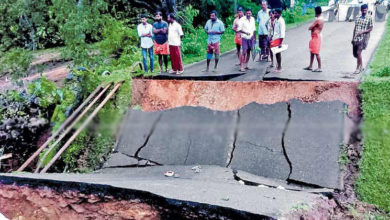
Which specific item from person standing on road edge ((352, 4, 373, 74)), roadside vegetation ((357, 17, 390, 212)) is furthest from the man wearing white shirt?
roadside vegetation ((357, 17, 390, 212))

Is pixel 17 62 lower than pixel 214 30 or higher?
lower

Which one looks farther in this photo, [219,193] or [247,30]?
[247,30]

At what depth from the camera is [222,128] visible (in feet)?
22.8

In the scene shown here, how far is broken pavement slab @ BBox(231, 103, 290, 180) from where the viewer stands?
603 centimetres

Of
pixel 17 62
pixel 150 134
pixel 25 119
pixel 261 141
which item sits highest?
pixel 17 62

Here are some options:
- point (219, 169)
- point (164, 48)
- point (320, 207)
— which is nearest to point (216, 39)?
point (164, 48)

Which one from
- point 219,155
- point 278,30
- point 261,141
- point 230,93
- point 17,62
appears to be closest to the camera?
point 261,141

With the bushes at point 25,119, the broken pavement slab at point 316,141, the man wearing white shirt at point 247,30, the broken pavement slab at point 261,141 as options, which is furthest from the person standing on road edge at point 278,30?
the bushes at point 25,119

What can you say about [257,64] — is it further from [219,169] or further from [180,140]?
[219,169]

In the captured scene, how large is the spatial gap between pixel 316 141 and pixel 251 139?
111cm

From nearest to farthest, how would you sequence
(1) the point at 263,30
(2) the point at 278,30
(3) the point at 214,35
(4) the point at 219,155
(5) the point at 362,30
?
1. (4) the point at 219,155
2. (5) the point at 362,30
3. (2) the point at 278,30
4. (3) the point at 214,35
5. (1) the point at 263,30

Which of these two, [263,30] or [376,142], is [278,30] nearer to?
[263,30]

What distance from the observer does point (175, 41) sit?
343 inches

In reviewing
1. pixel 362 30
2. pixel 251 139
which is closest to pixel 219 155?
pixel 251 139
